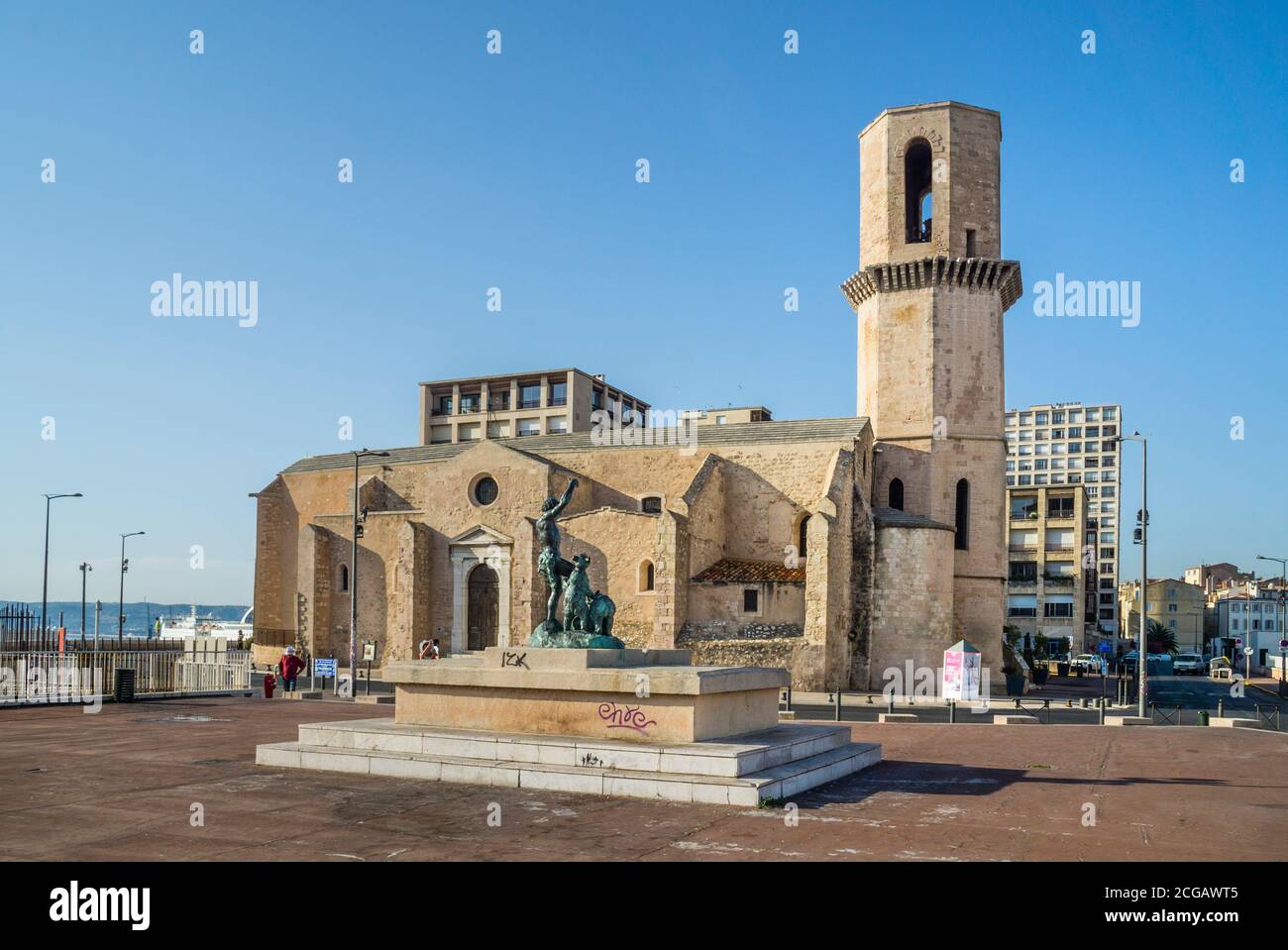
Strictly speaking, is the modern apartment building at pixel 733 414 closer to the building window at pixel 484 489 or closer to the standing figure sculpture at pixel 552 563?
the building window at pixel 484 489

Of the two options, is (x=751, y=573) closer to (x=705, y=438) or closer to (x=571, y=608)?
(x=705, y=438)

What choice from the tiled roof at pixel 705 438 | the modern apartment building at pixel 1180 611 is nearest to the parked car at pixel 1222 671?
the tiled roof at pixel 705 438

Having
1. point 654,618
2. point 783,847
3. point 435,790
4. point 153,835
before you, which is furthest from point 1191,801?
point 654,618

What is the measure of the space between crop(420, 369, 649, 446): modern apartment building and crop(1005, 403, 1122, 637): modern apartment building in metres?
62.0

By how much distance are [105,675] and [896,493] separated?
2630cm

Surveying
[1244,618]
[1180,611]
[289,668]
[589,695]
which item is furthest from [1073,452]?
[589,695]

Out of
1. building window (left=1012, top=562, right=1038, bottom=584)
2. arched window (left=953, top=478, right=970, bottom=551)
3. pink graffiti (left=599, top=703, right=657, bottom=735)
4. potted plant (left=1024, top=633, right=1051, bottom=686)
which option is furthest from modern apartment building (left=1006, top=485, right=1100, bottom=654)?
pink graffiti (left=599, top=703, right=657, bottom=735)

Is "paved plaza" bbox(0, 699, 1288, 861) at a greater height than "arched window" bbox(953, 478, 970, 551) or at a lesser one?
lesser

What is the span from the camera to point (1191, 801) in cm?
1168

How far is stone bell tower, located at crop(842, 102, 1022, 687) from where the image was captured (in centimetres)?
3588

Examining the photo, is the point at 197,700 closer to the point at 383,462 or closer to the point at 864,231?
the point at 383,462

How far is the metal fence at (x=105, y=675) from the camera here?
2327 centimetres

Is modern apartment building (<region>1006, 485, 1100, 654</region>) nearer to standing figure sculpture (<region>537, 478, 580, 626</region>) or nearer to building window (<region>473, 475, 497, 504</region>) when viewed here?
building window (<region>473, 475, 497, 504</region>)
